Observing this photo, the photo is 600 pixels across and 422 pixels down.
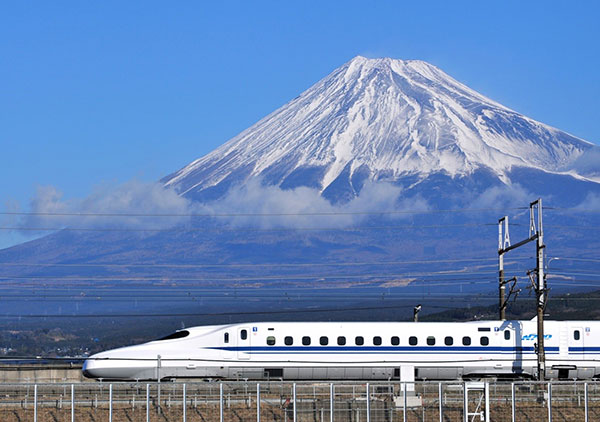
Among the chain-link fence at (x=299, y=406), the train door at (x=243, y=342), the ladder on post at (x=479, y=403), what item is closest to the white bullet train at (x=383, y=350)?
the train door at (x=243, y=342)

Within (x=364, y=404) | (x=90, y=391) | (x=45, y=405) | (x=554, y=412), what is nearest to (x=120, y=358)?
(x=90, y=391)

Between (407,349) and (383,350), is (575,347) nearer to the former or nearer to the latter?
(407,349)

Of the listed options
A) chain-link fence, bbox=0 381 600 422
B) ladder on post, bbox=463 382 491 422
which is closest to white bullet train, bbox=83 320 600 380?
chain-link fence, bbox=0 381 600 422

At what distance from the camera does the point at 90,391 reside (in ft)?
194

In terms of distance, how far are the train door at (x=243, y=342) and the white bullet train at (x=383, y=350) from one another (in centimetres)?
6

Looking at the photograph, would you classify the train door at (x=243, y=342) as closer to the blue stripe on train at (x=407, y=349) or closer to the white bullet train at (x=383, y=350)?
the white bullet train at (x=383, y=350)

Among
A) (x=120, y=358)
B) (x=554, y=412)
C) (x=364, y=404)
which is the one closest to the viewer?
(x=364, y=404)

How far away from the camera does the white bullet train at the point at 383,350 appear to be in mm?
68188

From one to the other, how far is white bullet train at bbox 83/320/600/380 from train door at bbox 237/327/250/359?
57mm

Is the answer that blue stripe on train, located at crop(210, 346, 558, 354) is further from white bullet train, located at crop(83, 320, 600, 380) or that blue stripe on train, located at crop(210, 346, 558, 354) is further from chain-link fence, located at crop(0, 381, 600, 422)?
chain-link fence, located at crop(0, 381, 600, 422)

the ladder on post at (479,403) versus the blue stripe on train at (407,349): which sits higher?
the blue stripe on train at (407,349)

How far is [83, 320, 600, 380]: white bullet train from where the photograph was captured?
6819cm

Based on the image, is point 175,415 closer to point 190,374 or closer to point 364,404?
point 364,404

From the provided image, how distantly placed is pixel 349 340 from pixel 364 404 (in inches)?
653
